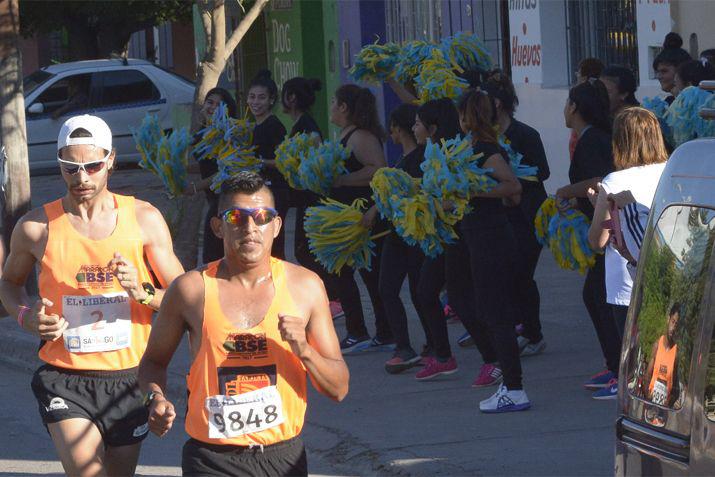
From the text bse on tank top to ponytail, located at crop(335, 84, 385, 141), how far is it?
12.3 ft

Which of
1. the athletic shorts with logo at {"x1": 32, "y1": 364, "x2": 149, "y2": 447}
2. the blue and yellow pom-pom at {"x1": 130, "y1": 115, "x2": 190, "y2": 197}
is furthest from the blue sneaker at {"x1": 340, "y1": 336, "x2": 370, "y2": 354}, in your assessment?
the athletic shorts with logo at {"x1": 32, "y1": 364, "x2": 149, "y2": 447}

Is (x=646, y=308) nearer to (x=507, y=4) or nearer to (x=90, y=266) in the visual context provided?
(x=90, y=266)

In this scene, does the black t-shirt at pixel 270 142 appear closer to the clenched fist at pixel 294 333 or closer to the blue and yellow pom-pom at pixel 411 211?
the blue and yellow pom-pom at pixel 411 211

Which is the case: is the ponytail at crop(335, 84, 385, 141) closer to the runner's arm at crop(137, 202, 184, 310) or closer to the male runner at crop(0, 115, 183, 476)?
the runner's arm at crop(137, 202, 184, 310)

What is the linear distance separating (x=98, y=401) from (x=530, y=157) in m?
4.06

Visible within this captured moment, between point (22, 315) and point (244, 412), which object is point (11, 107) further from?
point (244, 412)

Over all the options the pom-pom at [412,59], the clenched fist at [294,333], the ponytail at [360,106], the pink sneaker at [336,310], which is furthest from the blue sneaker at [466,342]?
the clenched fist at [294,333]

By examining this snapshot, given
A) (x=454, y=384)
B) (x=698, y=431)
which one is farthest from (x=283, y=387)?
(x=454, y=384)

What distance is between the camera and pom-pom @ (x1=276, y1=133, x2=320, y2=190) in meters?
9.25

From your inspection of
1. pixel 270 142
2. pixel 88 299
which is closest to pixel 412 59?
pixel 270 142

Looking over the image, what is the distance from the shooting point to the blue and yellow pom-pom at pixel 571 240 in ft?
24.5

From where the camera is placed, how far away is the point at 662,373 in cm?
364

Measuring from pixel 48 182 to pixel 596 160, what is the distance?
50.8 feet

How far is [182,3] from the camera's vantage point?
30.6 m
